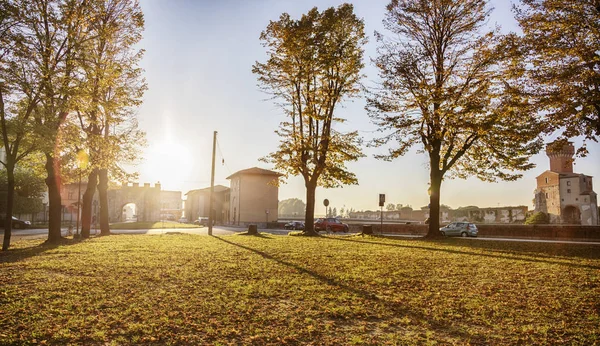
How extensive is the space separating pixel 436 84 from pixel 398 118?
265cm

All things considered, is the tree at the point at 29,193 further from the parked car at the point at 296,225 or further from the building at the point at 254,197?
the parked car at the point at 296,225

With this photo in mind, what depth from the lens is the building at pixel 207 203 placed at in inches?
2822

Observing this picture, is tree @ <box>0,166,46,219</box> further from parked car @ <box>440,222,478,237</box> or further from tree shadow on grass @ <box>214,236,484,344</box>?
tree shadow on grass @ <box>214,236,484,344</box>

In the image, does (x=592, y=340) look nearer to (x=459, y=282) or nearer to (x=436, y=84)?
(x=459, y=282)

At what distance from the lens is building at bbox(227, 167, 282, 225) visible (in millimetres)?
60156

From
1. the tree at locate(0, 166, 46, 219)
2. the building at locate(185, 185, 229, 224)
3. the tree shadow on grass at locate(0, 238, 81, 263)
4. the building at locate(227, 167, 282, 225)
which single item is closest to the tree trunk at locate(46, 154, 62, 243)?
the tree shadow on grass at locate(0, 238, 81, 263)

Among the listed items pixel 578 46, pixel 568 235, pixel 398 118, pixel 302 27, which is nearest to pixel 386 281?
pixel 578 46

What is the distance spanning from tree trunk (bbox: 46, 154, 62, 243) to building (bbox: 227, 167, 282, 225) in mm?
41995

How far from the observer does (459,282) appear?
759 centimetres

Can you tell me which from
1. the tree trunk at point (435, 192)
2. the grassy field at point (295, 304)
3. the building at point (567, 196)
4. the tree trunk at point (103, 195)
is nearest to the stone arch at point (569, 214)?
the building at point (567, 196)

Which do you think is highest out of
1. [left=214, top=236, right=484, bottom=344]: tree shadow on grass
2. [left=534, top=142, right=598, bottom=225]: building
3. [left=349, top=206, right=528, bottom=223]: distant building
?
[left=534, top=142, right=598, bottom=225]: building

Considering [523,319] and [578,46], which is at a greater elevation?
[578,46]

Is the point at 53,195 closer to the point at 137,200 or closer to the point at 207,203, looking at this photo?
the point at 137,200

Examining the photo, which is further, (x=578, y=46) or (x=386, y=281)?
(x=578, y=46)
